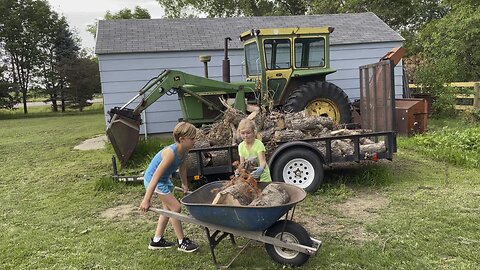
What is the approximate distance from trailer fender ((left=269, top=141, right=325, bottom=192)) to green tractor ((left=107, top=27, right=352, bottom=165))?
9.73 feet

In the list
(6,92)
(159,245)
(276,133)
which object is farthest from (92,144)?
(6,92)

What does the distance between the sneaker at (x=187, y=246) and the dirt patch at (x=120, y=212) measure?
1.44 m

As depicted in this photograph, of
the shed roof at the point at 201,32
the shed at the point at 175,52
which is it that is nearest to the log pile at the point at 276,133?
the shed at the point at 175,52

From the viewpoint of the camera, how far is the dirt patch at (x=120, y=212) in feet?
18.0

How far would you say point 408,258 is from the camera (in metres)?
3.86

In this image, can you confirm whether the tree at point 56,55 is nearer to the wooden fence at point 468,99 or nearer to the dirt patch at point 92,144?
the dirt patch at point 92,144

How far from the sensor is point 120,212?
565cm

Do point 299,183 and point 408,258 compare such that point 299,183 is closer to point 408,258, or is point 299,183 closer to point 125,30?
point 408,258

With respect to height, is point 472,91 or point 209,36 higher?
point 209,36

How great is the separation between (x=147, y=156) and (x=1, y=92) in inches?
1007

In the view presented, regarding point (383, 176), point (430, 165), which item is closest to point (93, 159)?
point (383, 176)

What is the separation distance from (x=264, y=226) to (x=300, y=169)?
2494 mm

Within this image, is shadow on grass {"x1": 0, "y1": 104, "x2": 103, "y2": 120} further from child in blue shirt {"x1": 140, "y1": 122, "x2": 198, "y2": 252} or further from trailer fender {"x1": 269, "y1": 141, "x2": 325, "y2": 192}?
child in blue shirt {"x1": 140, "y1": 122, "x2": 198, "y2": 252}

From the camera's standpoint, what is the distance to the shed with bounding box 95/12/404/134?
11820 millimetres
